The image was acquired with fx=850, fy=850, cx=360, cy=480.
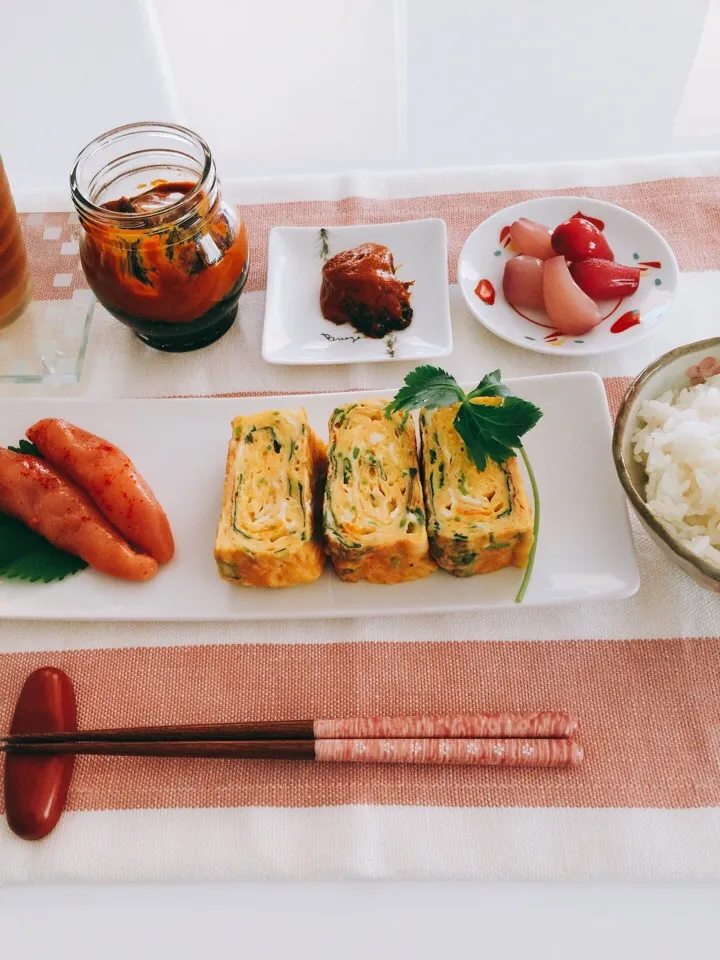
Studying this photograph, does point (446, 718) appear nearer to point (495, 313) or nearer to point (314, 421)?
point (314, 421)

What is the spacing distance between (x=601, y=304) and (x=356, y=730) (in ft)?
3.79

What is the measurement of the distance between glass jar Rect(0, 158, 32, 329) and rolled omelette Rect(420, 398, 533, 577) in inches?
44.2

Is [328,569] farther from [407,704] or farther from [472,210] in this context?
[472,210]

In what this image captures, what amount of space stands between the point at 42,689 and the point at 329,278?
3.68 feet

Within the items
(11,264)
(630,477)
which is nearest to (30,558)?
(11,264)

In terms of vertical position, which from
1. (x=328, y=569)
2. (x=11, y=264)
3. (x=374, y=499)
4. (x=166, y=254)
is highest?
(x=166, y=254)

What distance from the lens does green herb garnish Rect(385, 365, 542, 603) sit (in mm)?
1544

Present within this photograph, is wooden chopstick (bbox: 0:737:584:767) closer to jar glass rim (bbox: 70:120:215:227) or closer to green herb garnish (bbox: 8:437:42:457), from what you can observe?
green herb garnish (bbox: 8:437:42:457)

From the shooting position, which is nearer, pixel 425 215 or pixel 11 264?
pixel 11 264

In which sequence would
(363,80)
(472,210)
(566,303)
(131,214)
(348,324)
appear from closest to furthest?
1. (131,214)
2. (566,303)
3. (348,324)
4. (472,210)
5. (363,80)

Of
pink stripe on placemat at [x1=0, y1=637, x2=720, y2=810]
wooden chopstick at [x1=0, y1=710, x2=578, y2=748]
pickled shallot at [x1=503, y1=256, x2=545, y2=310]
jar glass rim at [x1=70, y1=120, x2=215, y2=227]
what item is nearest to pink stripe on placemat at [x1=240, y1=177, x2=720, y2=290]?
pickled shallot at [x1=503, y1=256, x2=545, y2=310]

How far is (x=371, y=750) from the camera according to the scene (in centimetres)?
142

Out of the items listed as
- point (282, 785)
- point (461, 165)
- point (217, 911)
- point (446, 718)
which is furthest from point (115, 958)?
point (461, 165)

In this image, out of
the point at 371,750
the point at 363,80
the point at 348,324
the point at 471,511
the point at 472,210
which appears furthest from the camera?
the point at 363,80
